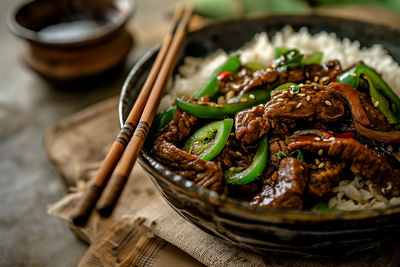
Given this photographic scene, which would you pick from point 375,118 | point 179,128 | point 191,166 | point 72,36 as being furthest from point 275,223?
point 72,36

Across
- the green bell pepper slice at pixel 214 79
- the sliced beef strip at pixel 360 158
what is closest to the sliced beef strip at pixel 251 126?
the sliced beef strip at pixel 360 158

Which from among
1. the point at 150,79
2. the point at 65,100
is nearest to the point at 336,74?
the point at 150,79

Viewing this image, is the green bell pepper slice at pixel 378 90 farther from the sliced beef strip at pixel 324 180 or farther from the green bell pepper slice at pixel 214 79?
the green bell pepper slice at pixel 214 79

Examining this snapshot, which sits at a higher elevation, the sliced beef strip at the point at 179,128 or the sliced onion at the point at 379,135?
the sliced onion at the point at 379,135

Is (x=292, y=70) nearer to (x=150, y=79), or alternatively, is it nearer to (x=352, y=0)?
(x=150, y=79)

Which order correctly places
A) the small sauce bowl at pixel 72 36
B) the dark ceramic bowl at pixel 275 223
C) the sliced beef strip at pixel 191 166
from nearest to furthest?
1. the dark ceramic bowl at pixel 275 223
2. the sliced beef strip at pixel 191 166
3. the small sauce bowl at pixel 72 36

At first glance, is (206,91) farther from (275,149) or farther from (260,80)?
(275,149)

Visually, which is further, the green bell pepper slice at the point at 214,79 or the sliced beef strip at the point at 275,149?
the green bell pepper slice at the point at 214,79
